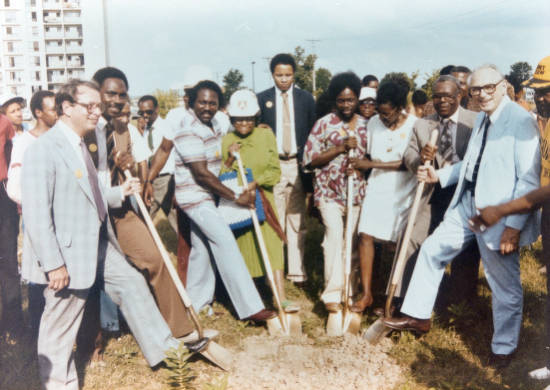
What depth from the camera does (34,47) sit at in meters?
4.21

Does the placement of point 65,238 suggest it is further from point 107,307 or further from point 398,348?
point 398,348

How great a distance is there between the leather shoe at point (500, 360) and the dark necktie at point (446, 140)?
159 centimetres

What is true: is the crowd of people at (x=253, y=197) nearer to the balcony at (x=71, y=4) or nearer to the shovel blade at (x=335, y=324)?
the shovel blade at (x=335, y=324)

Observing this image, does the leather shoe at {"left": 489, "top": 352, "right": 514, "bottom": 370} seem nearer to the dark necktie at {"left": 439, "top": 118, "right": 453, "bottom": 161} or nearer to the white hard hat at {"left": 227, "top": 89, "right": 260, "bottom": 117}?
the dark necktie at {"left": 439, "top": 118, "right": 453, "bottom": 161}

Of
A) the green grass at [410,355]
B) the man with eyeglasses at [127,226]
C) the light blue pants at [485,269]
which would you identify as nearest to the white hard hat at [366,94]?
the light blue pants at [485,269]

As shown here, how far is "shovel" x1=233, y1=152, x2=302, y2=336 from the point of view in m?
4.59

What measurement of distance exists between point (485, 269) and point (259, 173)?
2114 mm

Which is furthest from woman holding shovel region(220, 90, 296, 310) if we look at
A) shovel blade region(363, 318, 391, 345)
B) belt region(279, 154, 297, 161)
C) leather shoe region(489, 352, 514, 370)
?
leather shoe region(489, 352, 514, 370)

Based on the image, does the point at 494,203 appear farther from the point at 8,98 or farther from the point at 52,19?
the point at 8,98

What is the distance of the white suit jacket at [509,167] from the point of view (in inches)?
144

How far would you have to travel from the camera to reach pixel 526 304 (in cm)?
501

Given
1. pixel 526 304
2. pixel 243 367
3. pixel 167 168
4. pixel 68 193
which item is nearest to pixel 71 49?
pixel 68 193

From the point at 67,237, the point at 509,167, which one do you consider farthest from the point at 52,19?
the point at 509,167

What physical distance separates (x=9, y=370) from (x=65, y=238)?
53.7 inches
